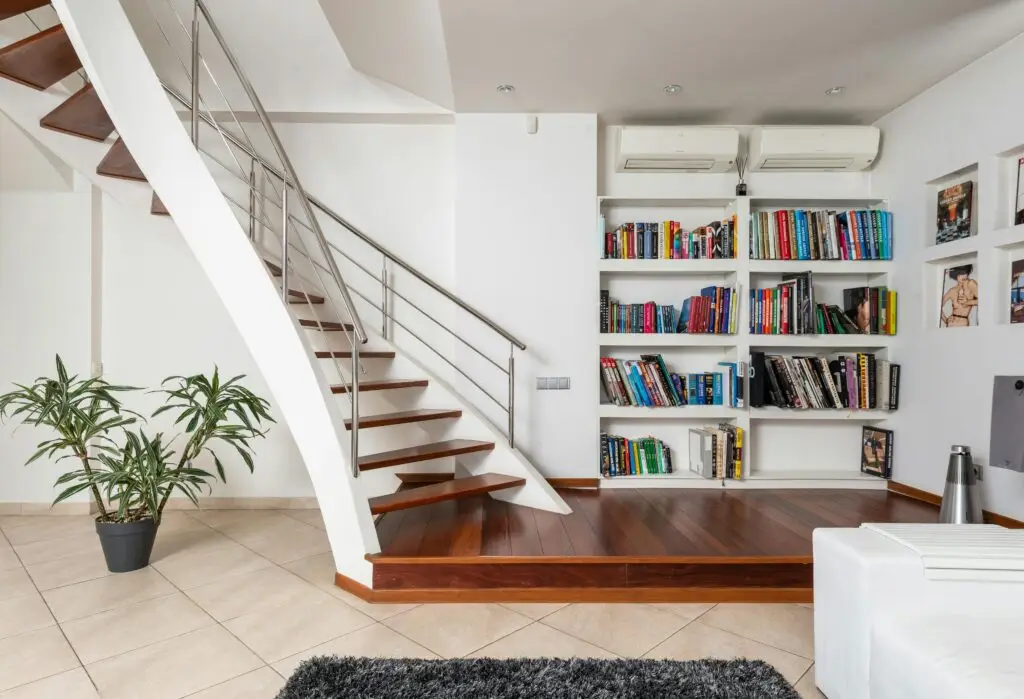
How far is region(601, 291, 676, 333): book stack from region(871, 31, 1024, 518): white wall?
151cm

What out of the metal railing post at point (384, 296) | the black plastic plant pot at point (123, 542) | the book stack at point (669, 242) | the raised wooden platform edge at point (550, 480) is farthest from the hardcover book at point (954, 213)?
the black plastic plant pot at point (123, 542)

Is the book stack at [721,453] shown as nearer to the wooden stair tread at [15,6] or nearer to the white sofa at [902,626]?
the white sofa at [902,626]

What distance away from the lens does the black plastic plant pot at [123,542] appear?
8.90 ft

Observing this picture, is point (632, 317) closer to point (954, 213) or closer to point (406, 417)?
point (406, 417)

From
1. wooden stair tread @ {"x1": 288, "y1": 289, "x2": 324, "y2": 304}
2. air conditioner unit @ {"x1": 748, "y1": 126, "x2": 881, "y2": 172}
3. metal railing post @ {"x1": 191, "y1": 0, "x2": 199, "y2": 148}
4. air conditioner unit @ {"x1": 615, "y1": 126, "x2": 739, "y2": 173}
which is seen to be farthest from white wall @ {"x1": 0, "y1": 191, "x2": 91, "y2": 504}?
air conditioner unit @ {"x1": 748, "y1": 126, "x2": 881, "y2": 172}


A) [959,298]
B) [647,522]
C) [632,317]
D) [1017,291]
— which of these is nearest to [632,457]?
[647,522]

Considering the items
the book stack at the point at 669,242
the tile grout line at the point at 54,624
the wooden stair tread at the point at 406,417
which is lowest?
the tile grout line at the point at 54,624

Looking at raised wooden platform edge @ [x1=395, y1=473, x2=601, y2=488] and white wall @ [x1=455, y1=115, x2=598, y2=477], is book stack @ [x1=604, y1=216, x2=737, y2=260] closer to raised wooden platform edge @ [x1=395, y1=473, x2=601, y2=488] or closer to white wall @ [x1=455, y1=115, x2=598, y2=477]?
white wall @ [x1=455, y1=115, x2=598, y2=477]

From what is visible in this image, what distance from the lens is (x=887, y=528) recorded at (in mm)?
1728

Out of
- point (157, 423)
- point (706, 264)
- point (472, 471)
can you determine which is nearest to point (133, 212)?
point (157, 423)

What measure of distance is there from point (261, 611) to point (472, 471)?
1.33 meters

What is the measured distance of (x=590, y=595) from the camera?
95.6 inches

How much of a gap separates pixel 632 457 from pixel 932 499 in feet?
5.78

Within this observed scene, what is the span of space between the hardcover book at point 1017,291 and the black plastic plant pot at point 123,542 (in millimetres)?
4471
